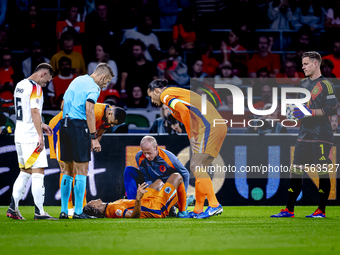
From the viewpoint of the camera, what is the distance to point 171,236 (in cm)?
405

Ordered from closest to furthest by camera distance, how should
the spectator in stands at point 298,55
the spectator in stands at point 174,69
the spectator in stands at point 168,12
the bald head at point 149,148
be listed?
the bald head at point 149,148, the spectator in stands at point 174,69, the spectator in stands at point 298,55, the spectator in stands at point 168,12

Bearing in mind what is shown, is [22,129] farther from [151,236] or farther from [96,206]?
[151,236]

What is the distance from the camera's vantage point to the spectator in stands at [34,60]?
1035 centimetres

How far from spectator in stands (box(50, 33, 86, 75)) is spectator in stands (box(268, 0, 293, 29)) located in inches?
191

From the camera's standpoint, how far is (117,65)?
1077cm

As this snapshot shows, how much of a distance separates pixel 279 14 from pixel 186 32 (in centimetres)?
248

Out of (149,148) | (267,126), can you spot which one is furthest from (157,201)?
(267,126)

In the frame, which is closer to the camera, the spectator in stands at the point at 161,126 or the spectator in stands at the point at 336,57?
the spectator in stands at the point at 161,126

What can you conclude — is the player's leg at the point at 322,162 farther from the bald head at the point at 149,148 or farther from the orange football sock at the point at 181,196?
the bald head at the point at 149,148

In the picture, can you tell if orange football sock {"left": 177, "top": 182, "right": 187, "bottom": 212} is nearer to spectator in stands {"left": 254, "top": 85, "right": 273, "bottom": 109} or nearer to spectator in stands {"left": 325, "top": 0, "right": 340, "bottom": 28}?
spectator in stands {"left": 254, "top": 85, "right": 273, "bottom": 109}

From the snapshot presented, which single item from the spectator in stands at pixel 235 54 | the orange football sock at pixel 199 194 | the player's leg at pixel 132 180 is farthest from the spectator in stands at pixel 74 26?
the orange football sock at pixel 199 194

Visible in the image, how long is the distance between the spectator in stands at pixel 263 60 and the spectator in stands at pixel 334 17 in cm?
177

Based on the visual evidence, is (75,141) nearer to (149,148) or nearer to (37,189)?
(37,189)

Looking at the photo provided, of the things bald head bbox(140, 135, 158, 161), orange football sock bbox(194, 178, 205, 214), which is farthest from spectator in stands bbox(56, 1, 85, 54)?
orange football sock bbox(194, 178, 205, 214)
